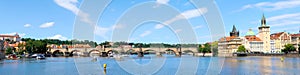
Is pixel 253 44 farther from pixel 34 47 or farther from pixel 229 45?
pixel 34 47

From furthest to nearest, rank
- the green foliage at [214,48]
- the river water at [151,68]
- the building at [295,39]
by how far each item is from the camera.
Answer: the building at [295,39] < the green foliage at [214,48] < the river water at [151,68]

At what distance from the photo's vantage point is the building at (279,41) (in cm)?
11522

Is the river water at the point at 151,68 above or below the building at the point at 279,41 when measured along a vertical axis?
below

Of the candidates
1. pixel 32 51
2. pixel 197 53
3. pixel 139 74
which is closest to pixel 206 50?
pixel 197 53

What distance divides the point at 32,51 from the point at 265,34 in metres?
72.5

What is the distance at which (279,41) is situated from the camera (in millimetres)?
115875

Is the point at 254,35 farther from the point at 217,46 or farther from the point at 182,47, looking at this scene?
the point at 182,47

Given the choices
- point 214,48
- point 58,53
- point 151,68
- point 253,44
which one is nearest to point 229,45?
point 253,44

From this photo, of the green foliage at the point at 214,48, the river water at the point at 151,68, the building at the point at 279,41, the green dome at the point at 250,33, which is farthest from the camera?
the green dome at the point at 250,33

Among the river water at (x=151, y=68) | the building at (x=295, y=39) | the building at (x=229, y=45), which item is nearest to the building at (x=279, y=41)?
the building at (x=295, y=39)

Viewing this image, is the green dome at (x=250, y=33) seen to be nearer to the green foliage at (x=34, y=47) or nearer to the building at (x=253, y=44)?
the building at (x=253, y=44)

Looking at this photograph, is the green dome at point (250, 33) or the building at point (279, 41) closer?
the building at point (279, 41)

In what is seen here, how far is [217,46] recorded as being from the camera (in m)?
113

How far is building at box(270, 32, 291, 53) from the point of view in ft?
378
